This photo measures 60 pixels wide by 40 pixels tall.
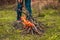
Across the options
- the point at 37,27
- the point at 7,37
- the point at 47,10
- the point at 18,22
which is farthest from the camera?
the point at 47,10

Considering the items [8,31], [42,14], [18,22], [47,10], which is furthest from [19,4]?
[47,10]

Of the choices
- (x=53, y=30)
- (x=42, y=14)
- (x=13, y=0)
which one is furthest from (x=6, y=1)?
(x=53, y=30)

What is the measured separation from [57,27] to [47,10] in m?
4.54

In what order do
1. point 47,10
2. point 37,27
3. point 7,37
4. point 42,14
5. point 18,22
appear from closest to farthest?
Answer: 1. point 7,37
2. point 37,27
3. point 18,22
4. point 42,14
5. point 47,10

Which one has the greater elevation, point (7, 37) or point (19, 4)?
point (19, 4)

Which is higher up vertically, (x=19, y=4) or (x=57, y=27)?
(x=19, y=4)

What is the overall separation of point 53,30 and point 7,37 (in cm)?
146

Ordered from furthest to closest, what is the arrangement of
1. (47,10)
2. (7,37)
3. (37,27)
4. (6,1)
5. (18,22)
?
(6,1) < (47,10) < (18,22) < (37,27) < (7,37)

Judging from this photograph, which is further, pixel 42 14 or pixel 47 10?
pixel 47 10

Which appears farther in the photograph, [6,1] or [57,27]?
[6,1]

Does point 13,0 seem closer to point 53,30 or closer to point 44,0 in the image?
point 44,0

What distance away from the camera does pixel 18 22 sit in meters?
7.51

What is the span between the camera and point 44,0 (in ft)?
41.9

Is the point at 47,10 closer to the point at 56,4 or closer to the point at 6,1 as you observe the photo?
the point at 56,4
